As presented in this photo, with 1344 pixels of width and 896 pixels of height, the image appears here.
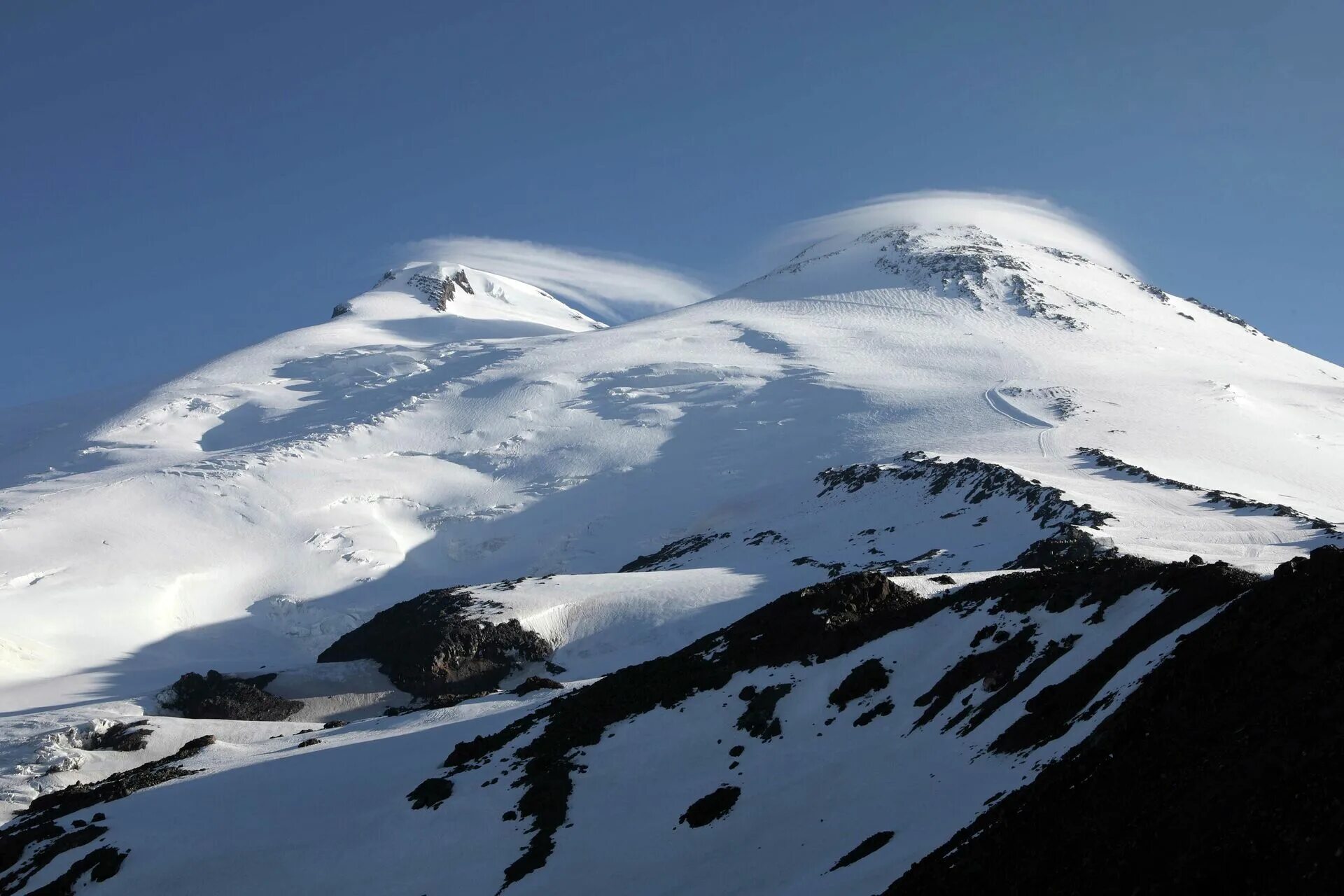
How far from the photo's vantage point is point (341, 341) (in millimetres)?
172875

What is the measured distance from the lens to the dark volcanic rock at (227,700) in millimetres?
62312

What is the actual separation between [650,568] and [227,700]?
103 feet

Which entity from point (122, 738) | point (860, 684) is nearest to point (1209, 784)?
point (860, 684)

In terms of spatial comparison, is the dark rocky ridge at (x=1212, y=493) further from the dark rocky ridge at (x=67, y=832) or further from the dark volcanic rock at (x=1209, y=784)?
the dark rocky ridge at (x=67, y=832)

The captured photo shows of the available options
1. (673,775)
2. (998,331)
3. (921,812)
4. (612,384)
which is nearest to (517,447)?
(612,384)

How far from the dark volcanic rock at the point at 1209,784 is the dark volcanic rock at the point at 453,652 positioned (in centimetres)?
4633

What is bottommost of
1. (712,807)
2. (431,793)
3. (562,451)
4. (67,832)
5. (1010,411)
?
(712,807)

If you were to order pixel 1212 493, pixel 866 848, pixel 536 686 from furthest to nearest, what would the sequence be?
pixel 1212 493
pixel 536 686
pixel 866 848

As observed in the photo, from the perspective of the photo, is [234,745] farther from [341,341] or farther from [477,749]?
[341,341]

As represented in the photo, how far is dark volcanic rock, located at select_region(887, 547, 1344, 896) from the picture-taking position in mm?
13383

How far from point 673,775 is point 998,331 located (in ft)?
434

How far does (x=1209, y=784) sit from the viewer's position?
15.4 meters

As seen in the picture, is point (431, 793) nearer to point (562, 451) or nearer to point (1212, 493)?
point (1212, 493)

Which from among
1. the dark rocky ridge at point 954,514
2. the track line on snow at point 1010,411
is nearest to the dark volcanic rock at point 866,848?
the dark rocky ridge at point 954,514
